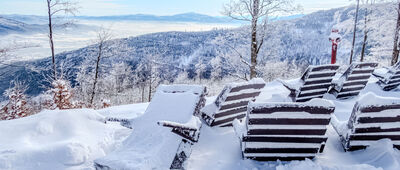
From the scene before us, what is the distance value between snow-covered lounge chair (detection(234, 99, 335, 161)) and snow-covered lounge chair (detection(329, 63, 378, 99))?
3757 mm

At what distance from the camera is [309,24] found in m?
125

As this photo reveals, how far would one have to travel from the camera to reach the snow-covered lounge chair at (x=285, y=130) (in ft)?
10.1

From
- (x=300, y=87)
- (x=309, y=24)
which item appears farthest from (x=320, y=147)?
(x=309, y=24)

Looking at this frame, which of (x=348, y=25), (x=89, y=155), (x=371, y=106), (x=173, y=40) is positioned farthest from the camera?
(x=173, y=40)

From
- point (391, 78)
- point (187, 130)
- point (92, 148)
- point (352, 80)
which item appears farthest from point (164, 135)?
point (391, 78)

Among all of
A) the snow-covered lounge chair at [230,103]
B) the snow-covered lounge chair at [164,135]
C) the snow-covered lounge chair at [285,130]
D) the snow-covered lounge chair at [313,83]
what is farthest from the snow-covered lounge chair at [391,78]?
the snow-covered lounge chair at [164,135]

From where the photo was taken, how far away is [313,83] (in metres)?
6.05

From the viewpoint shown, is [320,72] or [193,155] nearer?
[193,155]

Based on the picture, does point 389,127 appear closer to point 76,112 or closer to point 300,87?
point 300,87

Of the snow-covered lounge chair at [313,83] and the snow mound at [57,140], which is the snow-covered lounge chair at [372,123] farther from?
the snow mound at [57,140]

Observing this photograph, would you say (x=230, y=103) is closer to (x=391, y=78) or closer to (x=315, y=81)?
(x=315, y=81)

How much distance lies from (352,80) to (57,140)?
700 centimetres

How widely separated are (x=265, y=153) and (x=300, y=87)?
3.19 meters

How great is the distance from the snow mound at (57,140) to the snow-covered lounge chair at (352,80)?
18.4ft
